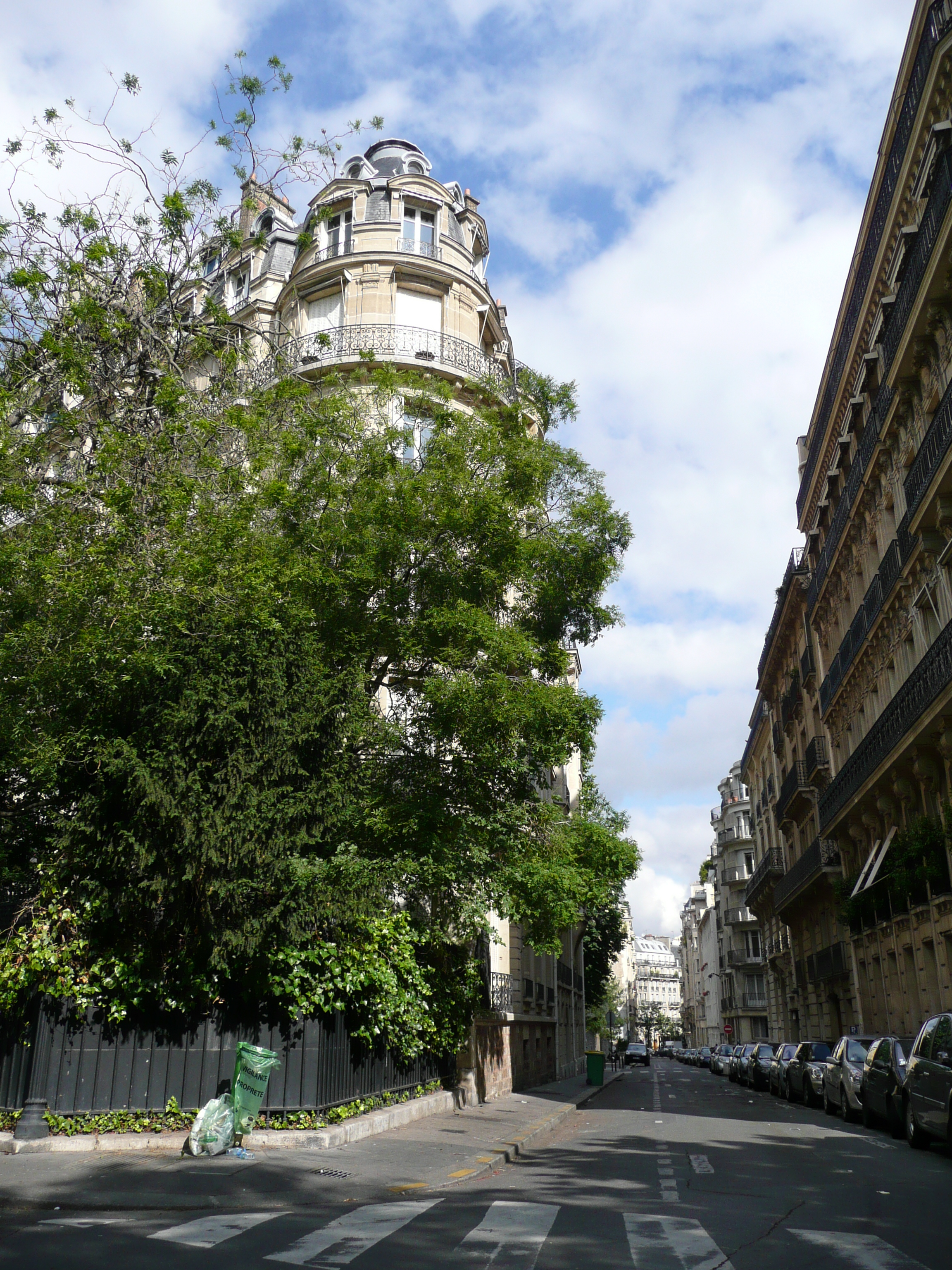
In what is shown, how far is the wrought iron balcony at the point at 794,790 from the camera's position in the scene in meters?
41.2

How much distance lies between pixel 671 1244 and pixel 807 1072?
697 inches

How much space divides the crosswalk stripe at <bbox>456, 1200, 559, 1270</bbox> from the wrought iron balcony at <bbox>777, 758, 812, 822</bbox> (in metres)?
34.2

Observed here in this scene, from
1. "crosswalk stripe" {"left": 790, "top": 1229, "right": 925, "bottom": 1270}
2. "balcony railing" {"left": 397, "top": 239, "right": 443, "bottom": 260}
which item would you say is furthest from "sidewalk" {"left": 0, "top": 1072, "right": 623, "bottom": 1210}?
"balcony railing" {"left": 397, "top": 239, "right": 443, "bottom": 260}

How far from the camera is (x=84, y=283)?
50.6ft

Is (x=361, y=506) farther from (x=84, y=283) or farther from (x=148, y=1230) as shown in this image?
(x=148, y=1230)

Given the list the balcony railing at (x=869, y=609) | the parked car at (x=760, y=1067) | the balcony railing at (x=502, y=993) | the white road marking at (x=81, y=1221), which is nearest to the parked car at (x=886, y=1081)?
the balcony railing at (x=502, y=993)

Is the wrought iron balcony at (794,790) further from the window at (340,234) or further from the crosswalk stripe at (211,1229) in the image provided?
the crosswalk stripe at (211,1229)

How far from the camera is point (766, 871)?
51094 millimetres

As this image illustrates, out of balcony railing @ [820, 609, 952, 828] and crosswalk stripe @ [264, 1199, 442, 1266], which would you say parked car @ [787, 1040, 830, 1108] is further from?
crosswalk stripe @ [264, 1199, 442, 1266]

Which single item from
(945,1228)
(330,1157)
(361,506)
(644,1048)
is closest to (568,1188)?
(330,1157)

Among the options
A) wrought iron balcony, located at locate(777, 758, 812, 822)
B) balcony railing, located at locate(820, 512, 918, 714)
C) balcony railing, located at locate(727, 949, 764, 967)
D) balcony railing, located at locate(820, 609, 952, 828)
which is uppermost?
balcony railing, located at locate(820, 512, 918, 714)

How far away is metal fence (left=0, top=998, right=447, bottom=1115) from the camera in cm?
1169

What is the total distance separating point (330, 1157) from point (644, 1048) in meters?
70.0

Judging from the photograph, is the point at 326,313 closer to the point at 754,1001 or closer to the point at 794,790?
the point at 794,790
